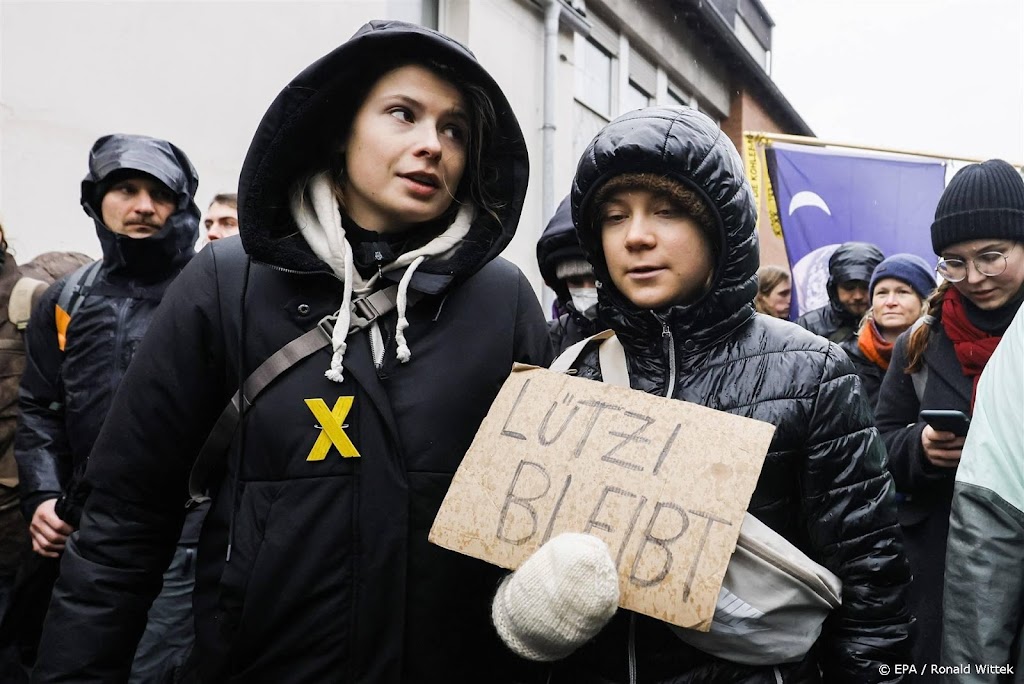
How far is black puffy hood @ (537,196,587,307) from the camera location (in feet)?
11.4

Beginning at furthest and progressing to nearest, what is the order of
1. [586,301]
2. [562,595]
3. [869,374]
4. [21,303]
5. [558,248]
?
[869,374] → [558,248] → [586,301] → [21,303] → [562,595]

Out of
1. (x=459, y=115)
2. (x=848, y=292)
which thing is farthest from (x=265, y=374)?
(x=848, y=292)

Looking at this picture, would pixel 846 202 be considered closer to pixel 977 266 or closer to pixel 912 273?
pixel 912 273

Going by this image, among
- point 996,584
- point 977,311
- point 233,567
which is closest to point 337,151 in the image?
point 233,567

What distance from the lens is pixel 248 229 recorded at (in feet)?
5.39

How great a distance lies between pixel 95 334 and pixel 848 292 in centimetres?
419

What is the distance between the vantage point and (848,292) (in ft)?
16.3

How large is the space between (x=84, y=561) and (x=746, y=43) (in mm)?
20595

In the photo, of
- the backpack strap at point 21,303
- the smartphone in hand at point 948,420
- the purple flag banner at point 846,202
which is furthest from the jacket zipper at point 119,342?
the purple flag banner at point 846,202

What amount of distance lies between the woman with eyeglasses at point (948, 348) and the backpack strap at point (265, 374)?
6.63ft

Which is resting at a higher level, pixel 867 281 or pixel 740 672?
pixel 867 281

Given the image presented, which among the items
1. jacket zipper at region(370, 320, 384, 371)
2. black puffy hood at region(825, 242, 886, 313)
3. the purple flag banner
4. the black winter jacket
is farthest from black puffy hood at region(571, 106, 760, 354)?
the purple flag banner

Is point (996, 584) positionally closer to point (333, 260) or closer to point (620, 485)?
point (620, 485)

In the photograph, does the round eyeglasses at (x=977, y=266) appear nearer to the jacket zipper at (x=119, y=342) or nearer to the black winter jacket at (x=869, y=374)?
the black winter jacket at (x=869, y=374)
